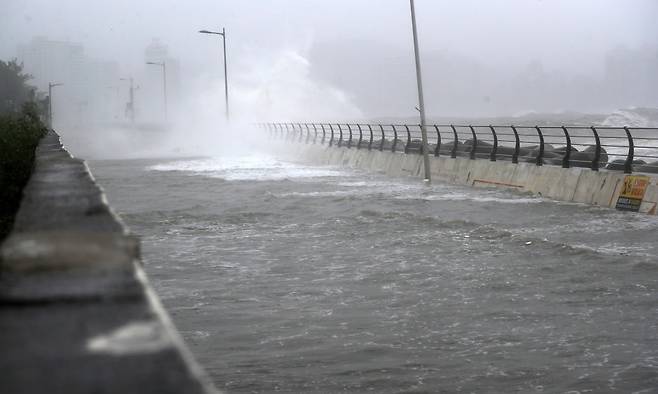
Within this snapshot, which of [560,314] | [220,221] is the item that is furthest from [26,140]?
[560,314]

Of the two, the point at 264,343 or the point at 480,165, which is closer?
the point at 264,343

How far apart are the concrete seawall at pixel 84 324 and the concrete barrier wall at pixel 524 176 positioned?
52.5 feet

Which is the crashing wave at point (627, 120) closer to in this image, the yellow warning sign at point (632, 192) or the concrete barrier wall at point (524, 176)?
the concrete barrier wall at point (524, 176)

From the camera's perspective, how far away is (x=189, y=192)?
26172 mm

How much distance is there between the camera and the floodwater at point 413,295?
7004 mm

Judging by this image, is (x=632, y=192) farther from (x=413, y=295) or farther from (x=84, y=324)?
(x=84, y=324)

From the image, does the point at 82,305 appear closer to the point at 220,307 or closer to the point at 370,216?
the point at 220,307

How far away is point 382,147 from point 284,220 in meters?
18.9

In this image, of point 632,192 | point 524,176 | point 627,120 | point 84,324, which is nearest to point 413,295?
point 84,324

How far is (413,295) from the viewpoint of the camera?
1005 centimetres

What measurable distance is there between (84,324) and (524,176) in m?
21.8

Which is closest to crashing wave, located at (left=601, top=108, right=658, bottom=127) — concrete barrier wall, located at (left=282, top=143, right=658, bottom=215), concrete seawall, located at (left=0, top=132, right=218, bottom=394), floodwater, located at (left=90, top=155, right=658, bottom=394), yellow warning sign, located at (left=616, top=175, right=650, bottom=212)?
concrete barrier wall, located at (left=282, top=143, right=658, bottom=215)

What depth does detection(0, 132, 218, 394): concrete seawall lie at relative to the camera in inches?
71.4

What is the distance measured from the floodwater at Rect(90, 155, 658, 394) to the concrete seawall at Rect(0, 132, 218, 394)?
3849 millimetres
